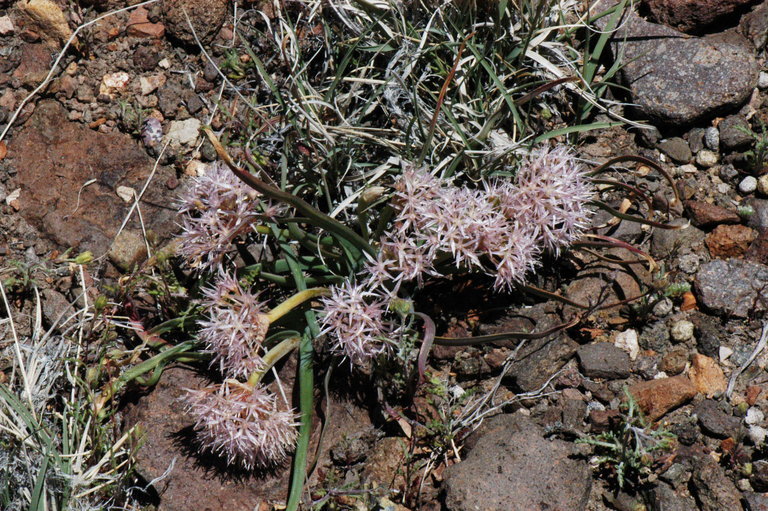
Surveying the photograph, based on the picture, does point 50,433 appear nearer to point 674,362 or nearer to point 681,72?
point 674,362

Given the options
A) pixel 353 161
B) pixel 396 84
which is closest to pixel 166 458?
pixel 353 161

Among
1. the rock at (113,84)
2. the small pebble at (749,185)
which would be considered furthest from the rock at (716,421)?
the rock at (113,84)

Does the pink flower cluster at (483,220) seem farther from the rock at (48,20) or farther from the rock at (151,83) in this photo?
the rock at (48,20)

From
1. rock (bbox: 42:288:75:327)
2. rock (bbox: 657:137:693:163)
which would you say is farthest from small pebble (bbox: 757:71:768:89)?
rock (bbox: 42:288:75:327)

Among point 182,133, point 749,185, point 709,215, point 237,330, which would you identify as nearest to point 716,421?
point 709,215

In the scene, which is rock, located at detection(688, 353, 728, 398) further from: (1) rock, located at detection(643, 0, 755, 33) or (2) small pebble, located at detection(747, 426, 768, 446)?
(1) rock, located at detection(643, 0, 755, 33)

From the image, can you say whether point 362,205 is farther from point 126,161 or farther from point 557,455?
point 126,161
